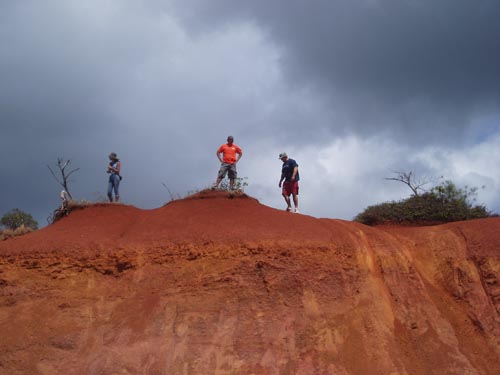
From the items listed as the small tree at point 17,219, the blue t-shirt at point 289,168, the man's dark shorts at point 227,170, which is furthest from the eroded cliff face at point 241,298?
the small tree at point 17,219

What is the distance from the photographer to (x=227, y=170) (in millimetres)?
15711

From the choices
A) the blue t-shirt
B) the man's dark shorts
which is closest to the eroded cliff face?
the man's dark shorts

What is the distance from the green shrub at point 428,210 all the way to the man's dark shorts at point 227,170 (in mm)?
5939

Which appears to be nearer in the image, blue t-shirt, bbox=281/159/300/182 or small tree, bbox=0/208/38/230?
blue t-shirt, bbox=281/159/300/182

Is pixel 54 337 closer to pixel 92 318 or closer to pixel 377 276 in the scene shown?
pixel 92 318

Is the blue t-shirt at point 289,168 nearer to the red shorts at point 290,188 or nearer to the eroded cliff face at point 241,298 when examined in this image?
the red shorts at point 290,188

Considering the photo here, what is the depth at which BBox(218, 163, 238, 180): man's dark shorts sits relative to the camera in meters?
15.6

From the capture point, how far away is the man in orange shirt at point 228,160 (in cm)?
1558

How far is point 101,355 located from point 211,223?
4.27 metres

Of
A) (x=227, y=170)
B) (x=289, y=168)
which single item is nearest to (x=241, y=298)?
(x=227, y=170)

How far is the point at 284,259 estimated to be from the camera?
12234 mm

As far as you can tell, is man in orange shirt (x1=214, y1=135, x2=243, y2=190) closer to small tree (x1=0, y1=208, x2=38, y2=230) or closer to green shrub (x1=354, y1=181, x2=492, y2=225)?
green shrub (x1=354, y1=181, x2=492, y2=225)

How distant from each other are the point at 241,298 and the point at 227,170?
520 centimetres

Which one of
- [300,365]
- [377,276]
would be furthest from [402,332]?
[300,365]
